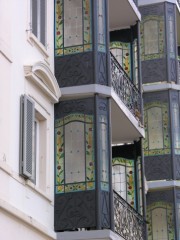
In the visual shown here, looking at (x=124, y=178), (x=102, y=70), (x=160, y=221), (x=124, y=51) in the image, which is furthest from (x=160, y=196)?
(x=102, y=70)

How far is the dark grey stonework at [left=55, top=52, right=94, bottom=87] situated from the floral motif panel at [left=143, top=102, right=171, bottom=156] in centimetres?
778

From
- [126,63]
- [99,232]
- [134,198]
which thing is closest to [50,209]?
[99,232]

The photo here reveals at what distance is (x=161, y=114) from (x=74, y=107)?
8354mm

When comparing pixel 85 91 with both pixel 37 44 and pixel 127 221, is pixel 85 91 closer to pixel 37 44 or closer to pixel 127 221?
pixel 37 44

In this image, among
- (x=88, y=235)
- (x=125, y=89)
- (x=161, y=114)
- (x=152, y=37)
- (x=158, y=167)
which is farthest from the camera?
(x=152, y=37)

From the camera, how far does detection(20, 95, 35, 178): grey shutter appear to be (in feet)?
55.5

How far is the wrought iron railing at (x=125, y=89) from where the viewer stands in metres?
20.3

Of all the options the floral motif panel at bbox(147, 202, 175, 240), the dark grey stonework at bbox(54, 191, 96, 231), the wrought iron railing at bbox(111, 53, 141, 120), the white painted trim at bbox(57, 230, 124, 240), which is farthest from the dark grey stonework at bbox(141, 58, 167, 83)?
the white painted trim at bbox(57, 230, 124, 240)

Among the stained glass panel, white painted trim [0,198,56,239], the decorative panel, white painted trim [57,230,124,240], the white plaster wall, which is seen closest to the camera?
white painted trim [0,198,56,239]

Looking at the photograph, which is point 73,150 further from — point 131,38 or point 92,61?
point 131,38

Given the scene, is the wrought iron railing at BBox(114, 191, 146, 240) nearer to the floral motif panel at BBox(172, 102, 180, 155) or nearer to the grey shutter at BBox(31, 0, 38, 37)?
the grey shutter at BBox(31, 0, 38, 37)

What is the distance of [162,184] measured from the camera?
1030 inches

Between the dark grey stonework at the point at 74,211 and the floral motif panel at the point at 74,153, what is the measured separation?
172 millimetres

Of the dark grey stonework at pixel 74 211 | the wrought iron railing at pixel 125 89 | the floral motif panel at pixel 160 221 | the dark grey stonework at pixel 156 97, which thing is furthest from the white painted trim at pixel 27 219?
the dark grey stonework at pixel 156 97
